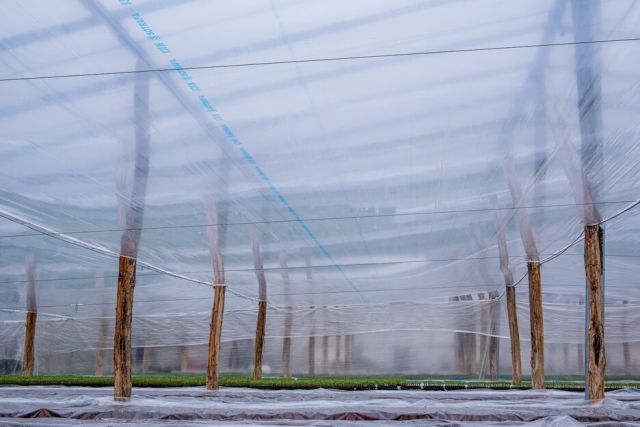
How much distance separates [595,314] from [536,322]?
2.25m

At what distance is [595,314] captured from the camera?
272 inches

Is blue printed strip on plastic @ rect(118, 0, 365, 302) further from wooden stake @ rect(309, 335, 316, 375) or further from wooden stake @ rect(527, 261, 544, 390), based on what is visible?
wooden stake @ rect(309, 335, 316, 375)

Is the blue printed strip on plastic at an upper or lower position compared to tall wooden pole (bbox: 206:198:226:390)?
upper

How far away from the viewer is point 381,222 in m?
7.20

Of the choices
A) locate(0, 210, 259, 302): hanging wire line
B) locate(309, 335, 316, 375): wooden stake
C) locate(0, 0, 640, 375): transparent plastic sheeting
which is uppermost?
locate(0, 0, 640, 375): transparent plastic sheeting

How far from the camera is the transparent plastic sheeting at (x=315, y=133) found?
3348 mm

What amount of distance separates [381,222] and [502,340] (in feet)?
25.6

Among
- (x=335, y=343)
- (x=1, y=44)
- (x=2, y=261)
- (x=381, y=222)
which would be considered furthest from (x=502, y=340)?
(x=1, y=44)

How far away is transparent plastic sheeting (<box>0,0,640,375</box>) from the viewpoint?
132 inches

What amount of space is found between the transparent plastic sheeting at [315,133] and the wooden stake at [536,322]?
0.36m

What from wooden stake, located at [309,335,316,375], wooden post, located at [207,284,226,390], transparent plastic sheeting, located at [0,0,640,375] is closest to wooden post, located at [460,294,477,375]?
wooden stake, located at [309,335,316,375]

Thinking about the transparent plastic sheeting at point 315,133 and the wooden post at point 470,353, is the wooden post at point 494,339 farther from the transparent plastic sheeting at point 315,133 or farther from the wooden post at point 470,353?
the transparent plastic sheeting at point 315,133

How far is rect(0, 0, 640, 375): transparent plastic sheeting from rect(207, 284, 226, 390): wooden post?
745mm

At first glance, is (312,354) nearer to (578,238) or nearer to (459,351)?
(459,351)
